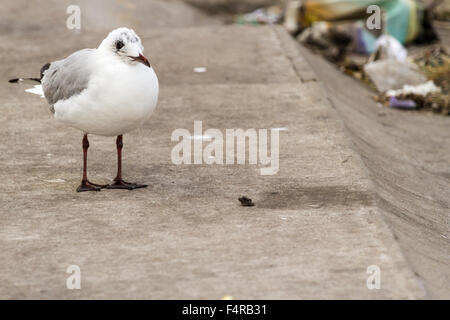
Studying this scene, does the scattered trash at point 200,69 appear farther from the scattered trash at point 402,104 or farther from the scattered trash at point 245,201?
the scattered trash at point 245,201

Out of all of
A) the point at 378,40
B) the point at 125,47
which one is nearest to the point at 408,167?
the point at 125,47

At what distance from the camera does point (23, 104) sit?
7.98 metres

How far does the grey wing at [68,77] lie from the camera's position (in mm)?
5438

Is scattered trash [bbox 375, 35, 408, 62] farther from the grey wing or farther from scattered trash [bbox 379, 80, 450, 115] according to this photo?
the grey wing

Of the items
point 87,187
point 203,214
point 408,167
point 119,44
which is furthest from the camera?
point 408,167

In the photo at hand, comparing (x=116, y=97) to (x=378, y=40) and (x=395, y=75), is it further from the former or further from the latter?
(x=378, y=40)

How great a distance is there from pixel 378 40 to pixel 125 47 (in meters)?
7.83

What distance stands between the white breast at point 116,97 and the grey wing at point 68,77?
8 centimetres

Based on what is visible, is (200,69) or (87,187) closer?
(87,187)

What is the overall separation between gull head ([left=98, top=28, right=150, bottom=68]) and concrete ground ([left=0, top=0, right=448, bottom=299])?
2.98 ft

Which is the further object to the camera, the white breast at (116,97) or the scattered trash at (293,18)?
the scattered trash at (293,18)

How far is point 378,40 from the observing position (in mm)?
12492

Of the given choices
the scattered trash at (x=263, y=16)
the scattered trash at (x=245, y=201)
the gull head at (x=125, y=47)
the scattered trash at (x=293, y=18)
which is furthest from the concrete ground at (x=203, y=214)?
the scattered trash at (x=263, y=16)
